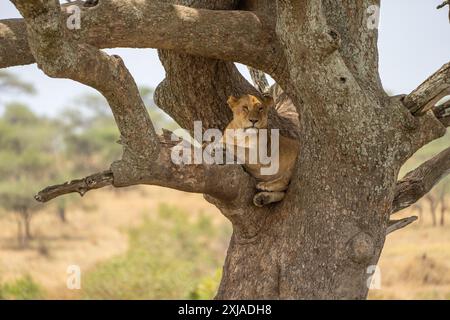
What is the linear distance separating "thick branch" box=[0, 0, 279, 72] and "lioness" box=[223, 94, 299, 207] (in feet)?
1.04

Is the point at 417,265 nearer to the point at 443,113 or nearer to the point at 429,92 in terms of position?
the point at 443,113

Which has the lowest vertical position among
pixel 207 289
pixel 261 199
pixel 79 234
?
pixel 79 234

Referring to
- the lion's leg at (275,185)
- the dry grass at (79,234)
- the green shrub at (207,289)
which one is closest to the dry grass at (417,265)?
the green shrub at (207,289)

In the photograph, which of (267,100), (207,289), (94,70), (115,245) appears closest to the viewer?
(94,70)

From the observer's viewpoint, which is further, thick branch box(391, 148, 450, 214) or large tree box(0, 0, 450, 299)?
thick branch box(391, 148, 450, 214)

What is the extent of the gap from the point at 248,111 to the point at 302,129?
586 millimetres

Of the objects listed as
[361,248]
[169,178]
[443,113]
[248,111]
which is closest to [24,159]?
[248,111]

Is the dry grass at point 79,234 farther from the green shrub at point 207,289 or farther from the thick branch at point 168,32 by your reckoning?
the thick branch at point 168,32

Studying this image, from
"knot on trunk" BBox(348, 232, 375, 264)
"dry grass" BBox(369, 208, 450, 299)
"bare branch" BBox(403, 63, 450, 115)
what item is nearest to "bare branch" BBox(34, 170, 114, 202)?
"knot on trunk" BBox(348, 232, 375, 264)

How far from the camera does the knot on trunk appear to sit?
546 centimetres

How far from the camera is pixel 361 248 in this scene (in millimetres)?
5457

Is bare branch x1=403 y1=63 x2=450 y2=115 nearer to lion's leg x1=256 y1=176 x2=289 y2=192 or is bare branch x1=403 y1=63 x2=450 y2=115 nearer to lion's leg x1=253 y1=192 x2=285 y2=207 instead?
lion's leg x1=256 y1=176 x2=289 y2=192
